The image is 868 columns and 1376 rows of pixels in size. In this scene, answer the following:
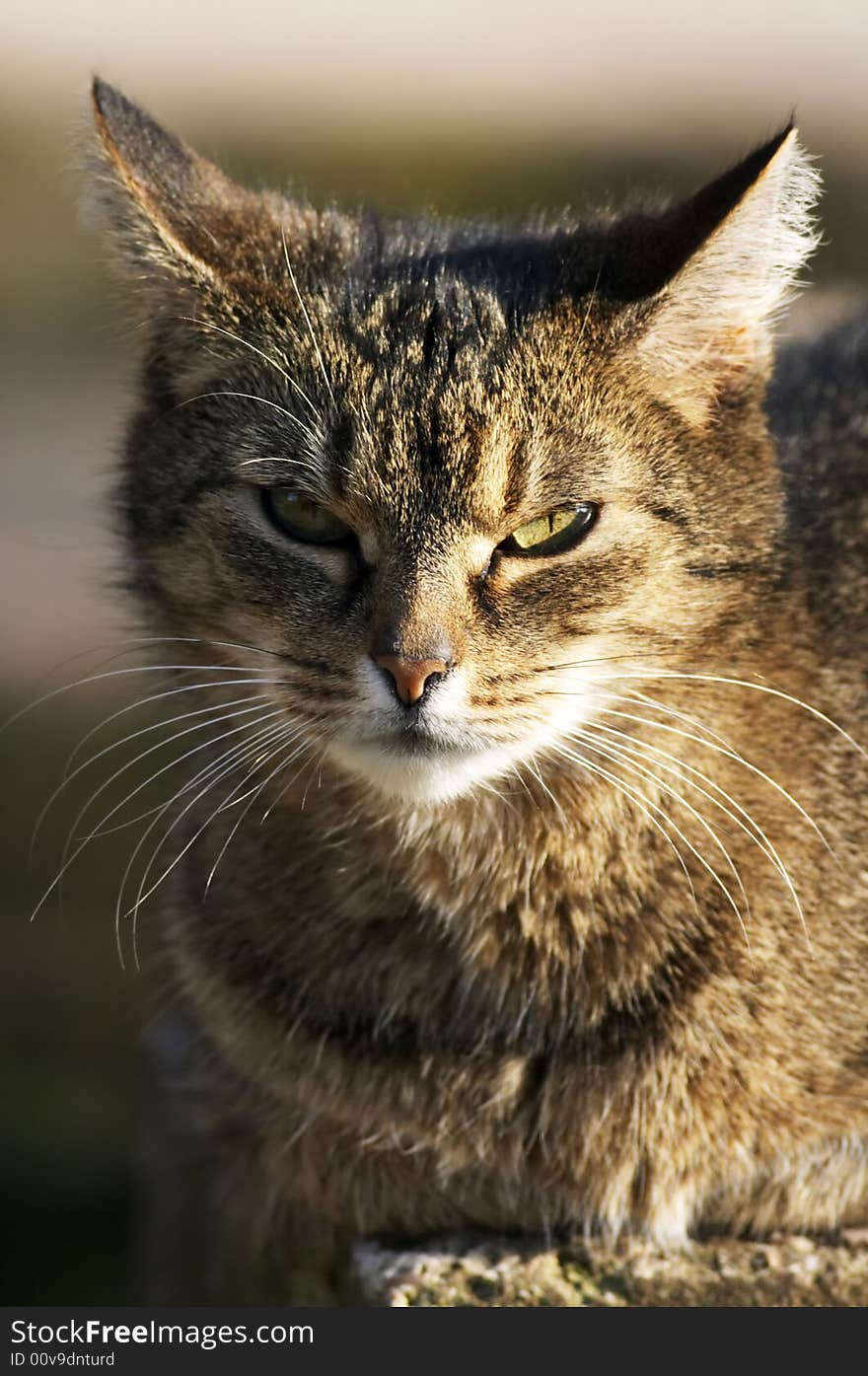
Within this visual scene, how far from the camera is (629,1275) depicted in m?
3.15

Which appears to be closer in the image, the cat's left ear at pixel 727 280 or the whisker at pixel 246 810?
the cat's left ear at pixel 727 280

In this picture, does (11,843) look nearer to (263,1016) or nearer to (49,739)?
(49,739)

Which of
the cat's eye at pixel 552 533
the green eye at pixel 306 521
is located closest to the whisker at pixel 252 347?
the green eye at pixel 306 521

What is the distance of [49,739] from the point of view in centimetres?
704

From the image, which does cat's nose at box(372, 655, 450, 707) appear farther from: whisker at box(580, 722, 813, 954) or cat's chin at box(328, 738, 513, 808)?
whisker at box(580, 722, 813, 954)

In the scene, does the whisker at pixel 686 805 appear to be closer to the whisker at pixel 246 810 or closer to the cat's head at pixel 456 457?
the cat's head at pixel 456 457

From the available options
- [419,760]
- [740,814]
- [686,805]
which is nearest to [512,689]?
[419,760]

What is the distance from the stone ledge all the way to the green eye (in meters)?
1.45

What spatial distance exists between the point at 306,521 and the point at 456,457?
0.29 meters

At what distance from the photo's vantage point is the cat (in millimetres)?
2676

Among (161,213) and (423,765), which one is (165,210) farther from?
(423,765)

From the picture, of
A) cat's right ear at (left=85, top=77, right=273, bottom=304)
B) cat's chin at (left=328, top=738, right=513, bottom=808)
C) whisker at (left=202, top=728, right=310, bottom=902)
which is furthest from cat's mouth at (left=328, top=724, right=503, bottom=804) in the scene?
cat's right ear at (left=85, top=77, right=273, bottom=304)

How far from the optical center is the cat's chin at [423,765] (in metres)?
2.66

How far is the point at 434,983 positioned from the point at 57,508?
5.81 metres
